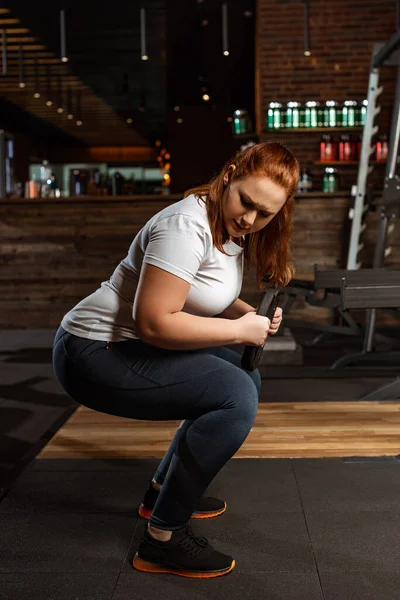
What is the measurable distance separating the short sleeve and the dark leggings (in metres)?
0.23

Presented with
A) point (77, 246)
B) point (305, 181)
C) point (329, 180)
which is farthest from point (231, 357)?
point (329, 180)

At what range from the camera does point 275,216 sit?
178 cm

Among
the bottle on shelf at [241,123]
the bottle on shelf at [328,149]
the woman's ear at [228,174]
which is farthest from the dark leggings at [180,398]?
the bottle on shelf at [241,123]

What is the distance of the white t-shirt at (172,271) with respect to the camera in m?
1.55

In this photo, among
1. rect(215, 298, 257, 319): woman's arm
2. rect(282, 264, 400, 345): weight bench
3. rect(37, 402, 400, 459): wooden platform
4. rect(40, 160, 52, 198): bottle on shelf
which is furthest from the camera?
rect(40, 160, 52, 198): bottle on shelf

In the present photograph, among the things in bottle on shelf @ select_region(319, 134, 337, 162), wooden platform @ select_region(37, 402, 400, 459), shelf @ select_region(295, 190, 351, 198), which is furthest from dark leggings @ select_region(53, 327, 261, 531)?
bottle on shelf @ select_region(319, 134, 337, 162)

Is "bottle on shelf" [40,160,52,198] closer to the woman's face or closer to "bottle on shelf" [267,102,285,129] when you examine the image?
"bottle on shelf" [267,102,285,129]

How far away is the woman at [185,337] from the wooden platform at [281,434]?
0.91 metres

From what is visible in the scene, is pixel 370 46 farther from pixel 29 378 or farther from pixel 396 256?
pixel 29 378

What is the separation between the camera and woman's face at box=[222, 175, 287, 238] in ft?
5.22

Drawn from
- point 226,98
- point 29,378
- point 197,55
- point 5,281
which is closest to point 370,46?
point 197,55

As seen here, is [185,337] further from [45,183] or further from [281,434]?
[45,183]

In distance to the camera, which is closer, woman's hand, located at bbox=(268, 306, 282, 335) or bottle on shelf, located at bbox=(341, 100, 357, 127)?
woman's hand, located at bbox=(268, 306, 282, 335)

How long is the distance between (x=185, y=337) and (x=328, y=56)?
6497mm
